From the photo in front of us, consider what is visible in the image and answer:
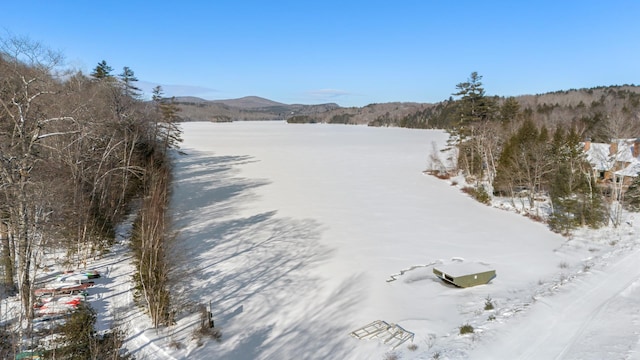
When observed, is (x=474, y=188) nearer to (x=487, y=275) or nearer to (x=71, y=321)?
(x=487, y=275)

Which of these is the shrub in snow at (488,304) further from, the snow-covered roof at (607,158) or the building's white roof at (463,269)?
the snow-covered roof at (607,158)

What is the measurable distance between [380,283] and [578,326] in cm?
686

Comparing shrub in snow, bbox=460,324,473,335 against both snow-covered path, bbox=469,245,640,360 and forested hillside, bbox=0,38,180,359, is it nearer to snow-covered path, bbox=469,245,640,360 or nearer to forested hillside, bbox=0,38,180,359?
snow-covered path, bbox=469,245,640,360

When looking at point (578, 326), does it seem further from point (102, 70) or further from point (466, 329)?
point (102, 70)

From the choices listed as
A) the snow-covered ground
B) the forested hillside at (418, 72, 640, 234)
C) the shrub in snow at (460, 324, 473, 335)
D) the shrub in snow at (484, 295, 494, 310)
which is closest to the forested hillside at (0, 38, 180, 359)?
the snow-covered ground

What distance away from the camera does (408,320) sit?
1208 cm

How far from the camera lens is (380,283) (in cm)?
1536

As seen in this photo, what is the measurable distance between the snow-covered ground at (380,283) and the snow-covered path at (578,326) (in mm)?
47

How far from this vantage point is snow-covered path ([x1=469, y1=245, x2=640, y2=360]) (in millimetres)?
9472

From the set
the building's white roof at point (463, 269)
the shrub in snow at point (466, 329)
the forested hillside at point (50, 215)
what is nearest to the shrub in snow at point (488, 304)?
the building's white roof at point (463, 269)

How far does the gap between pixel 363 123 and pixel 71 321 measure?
631ft

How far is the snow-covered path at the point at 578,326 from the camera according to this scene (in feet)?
31.1

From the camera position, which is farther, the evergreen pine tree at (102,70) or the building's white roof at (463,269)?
the evergreen pine tree at (102,70)

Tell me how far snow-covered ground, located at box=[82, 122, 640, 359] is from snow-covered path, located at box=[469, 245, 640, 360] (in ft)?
0.15
